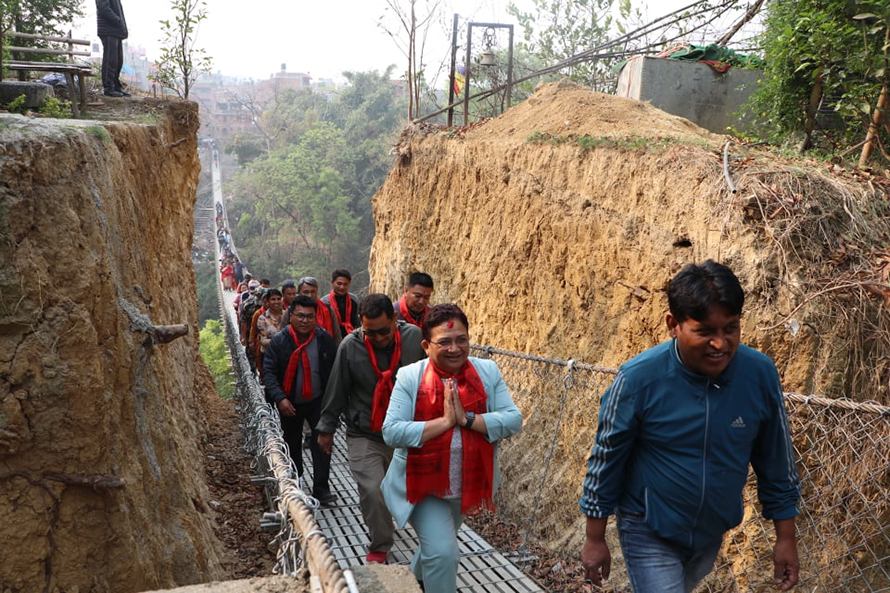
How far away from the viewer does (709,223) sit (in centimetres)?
564

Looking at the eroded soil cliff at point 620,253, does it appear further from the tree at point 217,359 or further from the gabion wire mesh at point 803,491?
the tree at point 217,359

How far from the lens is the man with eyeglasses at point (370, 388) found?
13.3ft

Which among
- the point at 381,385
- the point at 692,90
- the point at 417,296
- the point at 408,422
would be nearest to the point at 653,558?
the point at 408,422

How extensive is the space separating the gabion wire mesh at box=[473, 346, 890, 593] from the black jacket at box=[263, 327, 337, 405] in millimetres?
1301

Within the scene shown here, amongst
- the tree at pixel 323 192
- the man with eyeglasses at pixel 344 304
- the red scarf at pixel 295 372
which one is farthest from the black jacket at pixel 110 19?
the tree at pixel 323 192


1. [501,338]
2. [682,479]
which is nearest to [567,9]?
[501,338]

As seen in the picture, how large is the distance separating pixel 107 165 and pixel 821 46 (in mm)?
5924

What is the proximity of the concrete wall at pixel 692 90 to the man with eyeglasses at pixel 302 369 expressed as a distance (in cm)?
621

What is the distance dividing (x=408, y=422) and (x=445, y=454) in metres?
0.21

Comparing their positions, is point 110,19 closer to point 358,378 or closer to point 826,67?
point 358,378

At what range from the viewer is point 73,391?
9.96 feet

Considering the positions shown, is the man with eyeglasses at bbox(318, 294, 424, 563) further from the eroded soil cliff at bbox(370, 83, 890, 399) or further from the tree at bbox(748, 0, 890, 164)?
the tree at bbox(748, 0, 890, 164)

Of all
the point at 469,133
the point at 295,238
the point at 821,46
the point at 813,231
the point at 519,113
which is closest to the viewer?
the point at 813,231

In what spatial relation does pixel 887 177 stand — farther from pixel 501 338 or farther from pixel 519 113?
pixel 519 113
